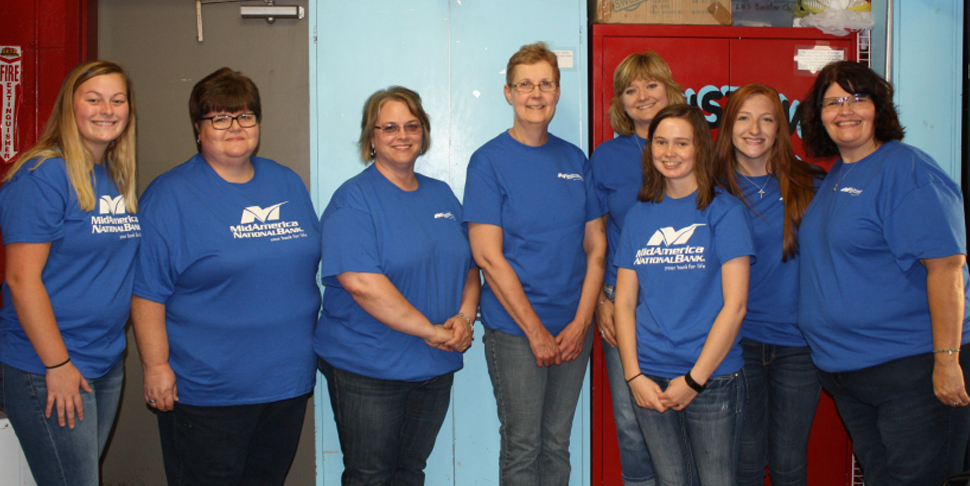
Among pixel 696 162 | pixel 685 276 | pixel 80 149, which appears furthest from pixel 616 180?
pixel 80 149

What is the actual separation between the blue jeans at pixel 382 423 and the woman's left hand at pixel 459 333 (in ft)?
0.41

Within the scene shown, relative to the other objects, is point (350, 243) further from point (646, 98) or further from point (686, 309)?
point (646, 98)

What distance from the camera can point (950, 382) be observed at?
1.42m

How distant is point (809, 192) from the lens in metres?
1.80

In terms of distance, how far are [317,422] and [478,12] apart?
1.82 meters

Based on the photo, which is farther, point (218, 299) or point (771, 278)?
point (771, 278)

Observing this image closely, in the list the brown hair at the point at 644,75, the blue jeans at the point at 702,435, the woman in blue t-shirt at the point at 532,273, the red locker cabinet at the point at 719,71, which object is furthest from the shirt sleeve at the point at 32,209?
the red locker cabinet at the point at 719,71

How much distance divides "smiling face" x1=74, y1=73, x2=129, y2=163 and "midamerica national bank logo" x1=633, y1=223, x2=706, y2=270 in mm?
1508

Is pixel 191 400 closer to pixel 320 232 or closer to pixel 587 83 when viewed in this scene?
pixel 320 232

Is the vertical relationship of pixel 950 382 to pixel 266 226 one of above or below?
below

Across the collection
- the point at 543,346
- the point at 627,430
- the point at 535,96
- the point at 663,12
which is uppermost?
the point at 663,12

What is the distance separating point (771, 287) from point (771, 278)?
1.1 inches

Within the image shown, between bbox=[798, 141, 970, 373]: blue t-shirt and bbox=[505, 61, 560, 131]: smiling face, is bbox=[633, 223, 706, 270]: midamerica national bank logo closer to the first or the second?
bbox=[798, 141, 970, 373]: blue t-shirt

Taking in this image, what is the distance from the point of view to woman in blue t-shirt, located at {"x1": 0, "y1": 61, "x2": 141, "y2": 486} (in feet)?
4.60
